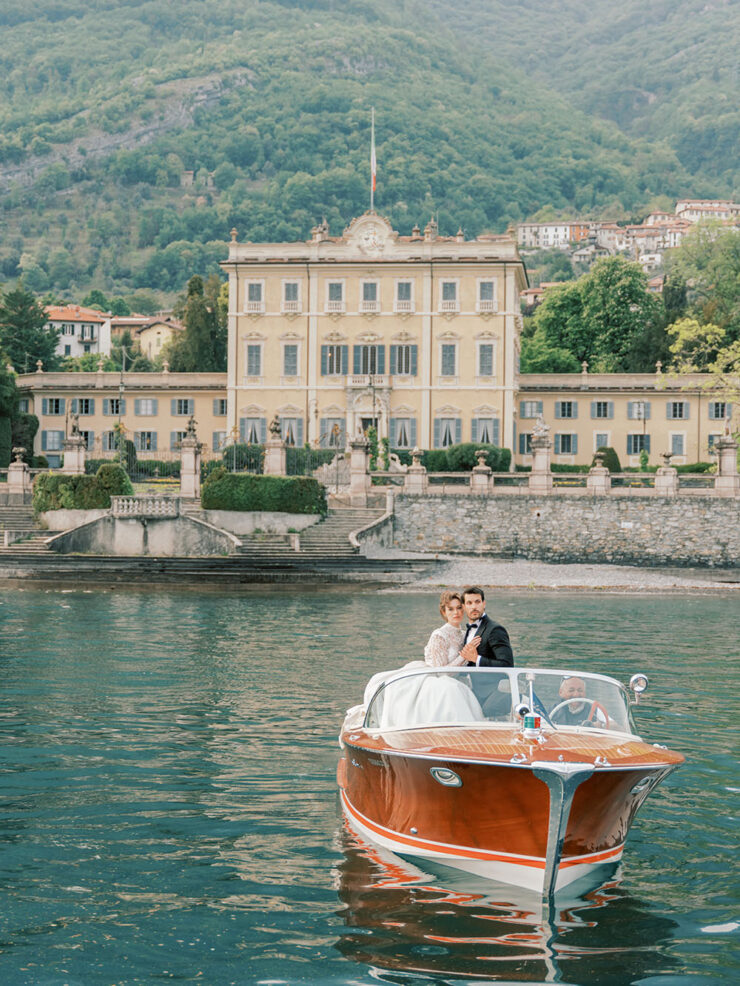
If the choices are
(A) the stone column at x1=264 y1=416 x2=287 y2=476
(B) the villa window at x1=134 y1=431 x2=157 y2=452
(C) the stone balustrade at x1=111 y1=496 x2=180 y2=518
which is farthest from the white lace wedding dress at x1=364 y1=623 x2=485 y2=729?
(B) the villa window at x1=134 y1=431 x2=157 y2=452

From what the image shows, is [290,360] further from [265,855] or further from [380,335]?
[265,855]

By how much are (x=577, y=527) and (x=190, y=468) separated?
15068 millimetres

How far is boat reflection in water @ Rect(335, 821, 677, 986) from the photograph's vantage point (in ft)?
27.7

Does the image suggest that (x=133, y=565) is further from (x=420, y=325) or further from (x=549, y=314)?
(x=549, y=314)

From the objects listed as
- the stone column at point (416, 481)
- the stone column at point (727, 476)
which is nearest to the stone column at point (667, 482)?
the stone column at point (727, 476)

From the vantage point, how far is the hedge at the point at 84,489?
4588cm

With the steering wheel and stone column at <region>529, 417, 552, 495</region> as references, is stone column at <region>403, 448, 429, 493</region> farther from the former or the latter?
the steering wheel

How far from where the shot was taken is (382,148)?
19938cm

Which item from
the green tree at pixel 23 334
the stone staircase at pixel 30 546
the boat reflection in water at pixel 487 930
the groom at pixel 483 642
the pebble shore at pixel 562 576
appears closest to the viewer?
the boat reflection in water at pixel 487 930

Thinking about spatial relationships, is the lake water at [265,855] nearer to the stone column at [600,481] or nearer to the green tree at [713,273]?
the stone column at [600,481]

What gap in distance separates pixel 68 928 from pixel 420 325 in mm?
57114

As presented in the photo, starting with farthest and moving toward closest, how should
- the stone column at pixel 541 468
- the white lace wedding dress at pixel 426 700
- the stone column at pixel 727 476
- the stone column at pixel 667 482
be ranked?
the stone column at pixel 541 468
the stone column at pixel 727 476
the stone column at pixel 667 482
the white lace wedding dress at pixel 426 700

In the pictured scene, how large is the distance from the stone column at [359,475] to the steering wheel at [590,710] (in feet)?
130

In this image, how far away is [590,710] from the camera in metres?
10.7
